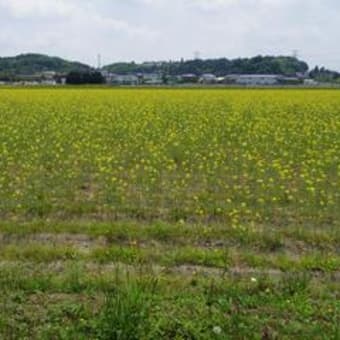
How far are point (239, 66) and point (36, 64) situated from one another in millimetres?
46236

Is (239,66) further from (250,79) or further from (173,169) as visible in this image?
(173,169)

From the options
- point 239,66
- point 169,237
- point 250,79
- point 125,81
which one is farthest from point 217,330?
point 239,66

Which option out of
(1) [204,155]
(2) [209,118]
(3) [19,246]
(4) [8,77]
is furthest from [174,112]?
(4) [8,77]

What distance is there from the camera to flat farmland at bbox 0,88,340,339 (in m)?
4.69

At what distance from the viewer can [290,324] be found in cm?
467

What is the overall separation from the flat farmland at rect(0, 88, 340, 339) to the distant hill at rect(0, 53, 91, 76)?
105145 millimetres

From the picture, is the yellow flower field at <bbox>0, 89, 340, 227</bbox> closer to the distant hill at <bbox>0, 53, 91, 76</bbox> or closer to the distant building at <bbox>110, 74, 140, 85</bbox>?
the distant building at <bbox>110, 74, 140, 85</bbox>

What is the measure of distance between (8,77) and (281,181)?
295ft

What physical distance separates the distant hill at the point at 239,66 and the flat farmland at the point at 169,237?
92.5 m

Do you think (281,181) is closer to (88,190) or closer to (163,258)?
(88,190)

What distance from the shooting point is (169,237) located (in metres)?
7.60

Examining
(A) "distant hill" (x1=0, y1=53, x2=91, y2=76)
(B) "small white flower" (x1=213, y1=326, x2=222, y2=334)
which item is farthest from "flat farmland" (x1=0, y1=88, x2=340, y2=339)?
(A) "distant hill" (x1=0, y1=53, x2=91, y2=76)

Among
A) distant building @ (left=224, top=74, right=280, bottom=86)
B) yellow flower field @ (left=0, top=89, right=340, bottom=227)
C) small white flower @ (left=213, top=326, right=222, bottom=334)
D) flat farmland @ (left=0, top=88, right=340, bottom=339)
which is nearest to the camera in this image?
small white flower @ (left=213, top=326, right=222, bottom=334)

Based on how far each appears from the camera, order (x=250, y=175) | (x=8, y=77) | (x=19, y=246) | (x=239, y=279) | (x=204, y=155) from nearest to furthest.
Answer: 1. (x=239, y=279)
2. (x=19, y=246)
3. (x=250, y=175)
4. (x=204, y=155)
5. (x=8, y=77)
